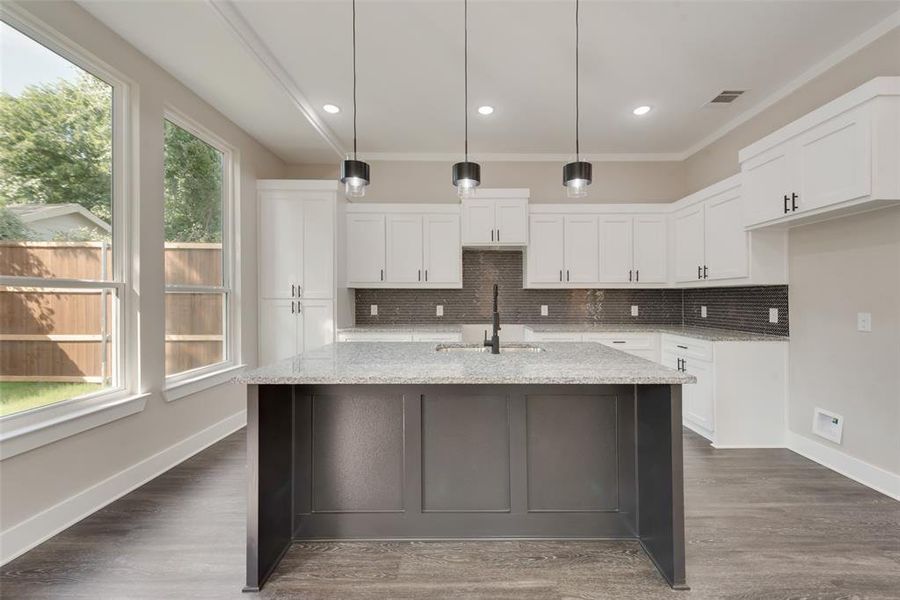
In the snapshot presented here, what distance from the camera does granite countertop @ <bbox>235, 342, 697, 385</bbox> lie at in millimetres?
1689

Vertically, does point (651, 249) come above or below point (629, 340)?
above

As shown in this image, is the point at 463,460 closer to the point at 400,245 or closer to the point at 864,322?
the point at 864,322

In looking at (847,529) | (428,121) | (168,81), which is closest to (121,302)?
(168,81)

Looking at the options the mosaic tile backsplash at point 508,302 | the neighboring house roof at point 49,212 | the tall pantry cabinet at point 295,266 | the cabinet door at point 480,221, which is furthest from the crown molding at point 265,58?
the mosaic tile backsplash at point 508,302

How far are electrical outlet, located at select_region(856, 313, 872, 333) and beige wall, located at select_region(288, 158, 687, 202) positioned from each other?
103 inches

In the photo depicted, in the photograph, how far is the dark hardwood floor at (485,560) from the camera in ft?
5.82

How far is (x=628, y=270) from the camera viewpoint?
4.74 metres

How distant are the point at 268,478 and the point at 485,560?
109 centimetres

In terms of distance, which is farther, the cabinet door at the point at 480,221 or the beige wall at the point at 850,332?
the cabinet door at the point at 480,221

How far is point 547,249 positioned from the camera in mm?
4750

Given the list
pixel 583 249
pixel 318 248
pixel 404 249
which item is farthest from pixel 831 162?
pixel 318 248

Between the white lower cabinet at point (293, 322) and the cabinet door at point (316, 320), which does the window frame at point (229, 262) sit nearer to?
the white lower cabinet at point (293, 322)

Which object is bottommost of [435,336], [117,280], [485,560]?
[485,560]

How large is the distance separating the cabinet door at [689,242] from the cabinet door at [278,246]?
405 centimetres
